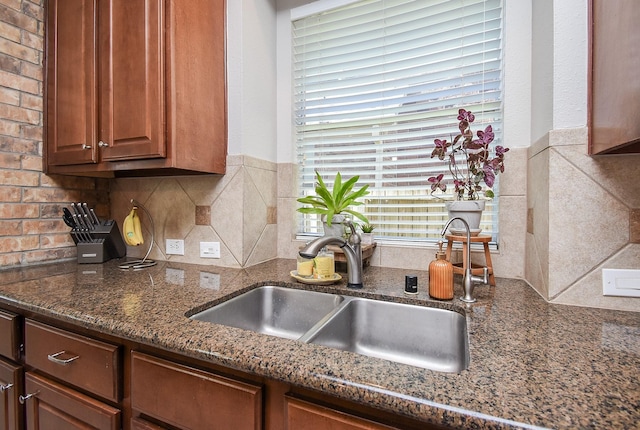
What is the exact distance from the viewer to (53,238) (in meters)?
1.54

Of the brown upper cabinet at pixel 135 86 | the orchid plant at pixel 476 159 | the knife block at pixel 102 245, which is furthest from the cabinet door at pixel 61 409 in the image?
the orchid plant at pixel 476 159

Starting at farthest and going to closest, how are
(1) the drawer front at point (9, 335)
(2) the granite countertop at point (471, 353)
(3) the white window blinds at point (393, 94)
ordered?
(3) the white window blinds at point (393, 94)
(1) the drawer front at point (9, 335)
(2) the granite countertop at point (471, 353)

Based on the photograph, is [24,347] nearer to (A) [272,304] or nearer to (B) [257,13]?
(A) [272,304]

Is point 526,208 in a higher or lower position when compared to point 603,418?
higher

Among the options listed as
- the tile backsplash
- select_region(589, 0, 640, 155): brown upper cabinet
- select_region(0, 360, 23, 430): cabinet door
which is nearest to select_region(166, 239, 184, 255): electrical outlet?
the tile backsplash

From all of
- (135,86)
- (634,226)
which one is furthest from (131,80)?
(634,226)

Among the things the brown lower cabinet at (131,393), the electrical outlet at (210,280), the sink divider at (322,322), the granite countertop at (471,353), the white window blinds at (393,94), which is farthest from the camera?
the white window blinds at (393,94)

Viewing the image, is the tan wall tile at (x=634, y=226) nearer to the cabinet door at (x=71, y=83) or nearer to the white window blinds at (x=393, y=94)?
the white window blinds at (x=393, y=94)

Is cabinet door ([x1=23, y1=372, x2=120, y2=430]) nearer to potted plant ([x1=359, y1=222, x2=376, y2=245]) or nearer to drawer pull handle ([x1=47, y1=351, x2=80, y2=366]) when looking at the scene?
drawer pull handle ([x1=47, y1=351, x2=80, y2=366])

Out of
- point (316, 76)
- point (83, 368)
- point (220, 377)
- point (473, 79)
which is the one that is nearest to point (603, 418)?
point (220, 377)

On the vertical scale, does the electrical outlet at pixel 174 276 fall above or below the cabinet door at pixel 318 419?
above

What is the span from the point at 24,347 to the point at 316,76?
5.52 feet

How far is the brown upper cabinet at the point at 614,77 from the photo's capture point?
0.63 meters

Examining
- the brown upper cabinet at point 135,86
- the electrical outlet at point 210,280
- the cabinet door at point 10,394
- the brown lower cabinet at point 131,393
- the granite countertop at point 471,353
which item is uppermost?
the brown upper cabinet at point 135,86
